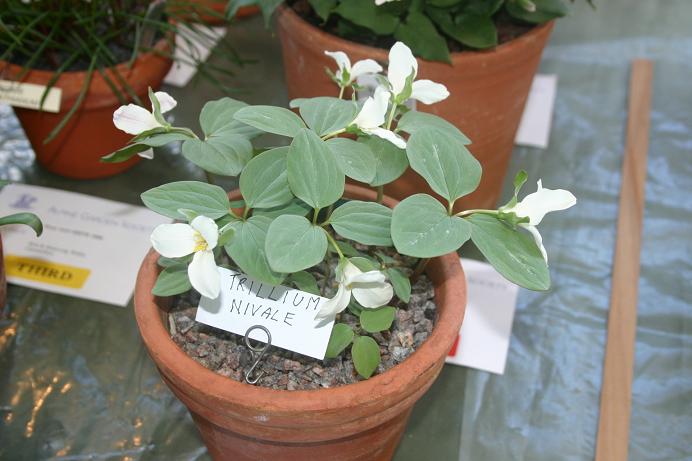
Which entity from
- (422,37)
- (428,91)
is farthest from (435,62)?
(428,91)

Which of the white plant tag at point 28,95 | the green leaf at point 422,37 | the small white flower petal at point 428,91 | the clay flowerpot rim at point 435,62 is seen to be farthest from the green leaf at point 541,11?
the white plant tag at point 28,95

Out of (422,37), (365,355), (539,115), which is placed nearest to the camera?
(365,355)

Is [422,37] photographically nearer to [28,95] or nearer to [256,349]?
[256,349]

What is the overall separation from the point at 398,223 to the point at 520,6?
615mm

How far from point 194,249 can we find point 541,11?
748 millimetres

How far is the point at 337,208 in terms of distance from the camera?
0.78 meters

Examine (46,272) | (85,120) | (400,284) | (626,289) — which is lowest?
(626,289)

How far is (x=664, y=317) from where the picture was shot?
4.20ft

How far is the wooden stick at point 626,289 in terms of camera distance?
111 centimetres

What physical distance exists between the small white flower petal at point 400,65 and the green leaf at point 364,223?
15 centimetres

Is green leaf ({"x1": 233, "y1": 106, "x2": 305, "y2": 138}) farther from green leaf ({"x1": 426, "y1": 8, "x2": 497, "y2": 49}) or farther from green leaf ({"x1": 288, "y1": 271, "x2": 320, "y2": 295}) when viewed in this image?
green leaf ({"x1": 426, "y1": 8, "x2": 497, "y2": 49})

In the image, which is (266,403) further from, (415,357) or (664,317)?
(664,317)

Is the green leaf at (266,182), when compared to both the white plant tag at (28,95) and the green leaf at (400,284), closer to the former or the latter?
the green leaf at (400,284)

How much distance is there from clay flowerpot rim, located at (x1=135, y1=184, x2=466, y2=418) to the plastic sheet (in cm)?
34
